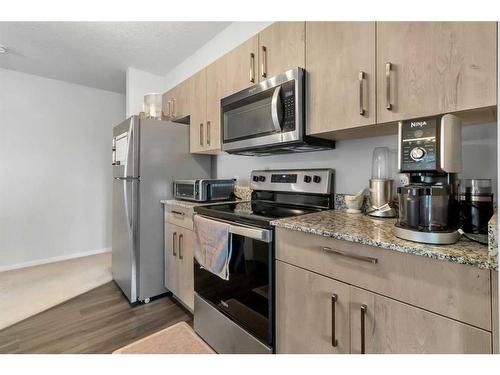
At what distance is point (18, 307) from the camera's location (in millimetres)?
2064

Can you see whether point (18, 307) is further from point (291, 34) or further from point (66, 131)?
point (291, 34)

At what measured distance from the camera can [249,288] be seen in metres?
1.33

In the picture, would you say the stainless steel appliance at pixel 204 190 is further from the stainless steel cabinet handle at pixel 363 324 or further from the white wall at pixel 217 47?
the stainless steel cabinet handle at pixel 363 324

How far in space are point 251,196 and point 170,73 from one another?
6.52ft

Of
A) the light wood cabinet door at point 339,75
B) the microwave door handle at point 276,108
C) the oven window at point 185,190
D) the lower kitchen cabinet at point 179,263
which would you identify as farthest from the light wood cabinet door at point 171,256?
the light wood cabinet door at point 339,75

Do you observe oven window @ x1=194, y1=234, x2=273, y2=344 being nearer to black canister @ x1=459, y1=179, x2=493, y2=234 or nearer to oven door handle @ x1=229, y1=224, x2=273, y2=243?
oven door handle @ x1=229, y1=224, x2=273, y2=243

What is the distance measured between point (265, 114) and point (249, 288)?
1.04 m

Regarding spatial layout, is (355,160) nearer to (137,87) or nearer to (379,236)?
(379,236)

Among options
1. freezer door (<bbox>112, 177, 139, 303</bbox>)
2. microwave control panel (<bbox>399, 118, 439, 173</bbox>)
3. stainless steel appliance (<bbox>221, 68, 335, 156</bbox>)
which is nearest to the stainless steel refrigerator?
freezer door (<bbox>112, 177, 139, 303</bbox>)

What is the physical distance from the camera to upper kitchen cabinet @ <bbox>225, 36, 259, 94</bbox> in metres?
1.66

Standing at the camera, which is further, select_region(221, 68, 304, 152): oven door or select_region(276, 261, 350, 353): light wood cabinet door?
select_region(221, 68, 304, 152): oven door

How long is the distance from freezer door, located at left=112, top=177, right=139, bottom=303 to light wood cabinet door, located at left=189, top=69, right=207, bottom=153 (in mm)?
631

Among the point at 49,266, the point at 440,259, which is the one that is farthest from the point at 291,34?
the point at 49,266
